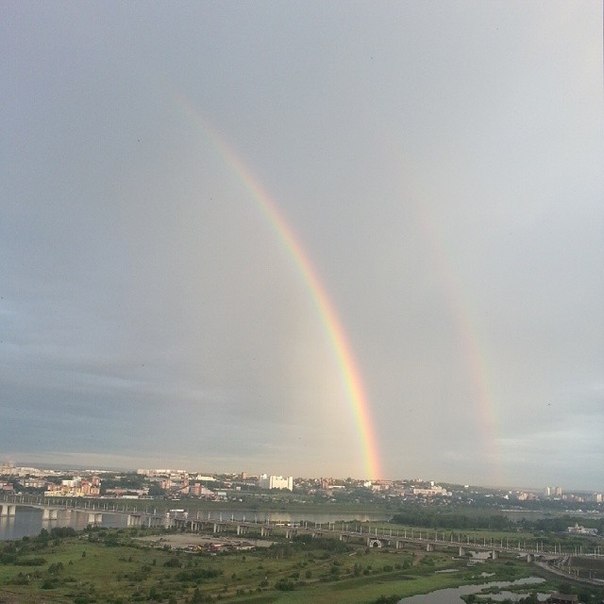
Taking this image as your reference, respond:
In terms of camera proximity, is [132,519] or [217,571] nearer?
[217,571]

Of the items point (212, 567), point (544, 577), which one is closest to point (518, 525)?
point (544, 577)

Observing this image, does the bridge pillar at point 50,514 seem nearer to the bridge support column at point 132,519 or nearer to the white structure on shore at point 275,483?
the bridge support column at point 132,519

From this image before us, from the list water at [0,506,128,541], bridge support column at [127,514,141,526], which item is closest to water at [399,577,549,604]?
water at [0,506,128,541]

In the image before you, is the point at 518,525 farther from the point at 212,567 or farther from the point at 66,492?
the point at 66,492

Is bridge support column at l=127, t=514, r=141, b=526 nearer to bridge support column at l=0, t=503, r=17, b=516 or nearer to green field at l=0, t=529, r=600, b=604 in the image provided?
bridge support column at l=0, t=503, r=17, b=516

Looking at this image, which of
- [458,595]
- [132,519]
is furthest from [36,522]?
[458,595]

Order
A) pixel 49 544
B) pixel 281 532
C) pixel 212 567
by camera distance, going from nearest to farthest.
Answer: pixel 212 567
pixel 49 544
pixel 281 532

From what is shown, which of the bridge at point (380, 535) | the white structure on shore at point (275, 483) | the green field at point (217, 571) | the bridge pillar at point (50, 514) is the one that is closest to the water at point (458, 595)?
the green field at point (217, 571)

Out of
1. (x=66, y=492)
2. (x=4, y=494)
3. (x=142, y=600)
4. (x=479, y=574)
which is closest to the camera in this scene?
(x=142, y=600)

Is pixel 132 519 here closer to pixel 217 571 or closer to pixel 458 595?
pixel 217 571
